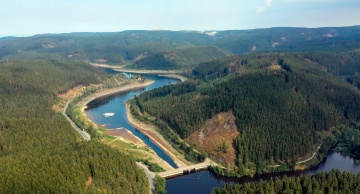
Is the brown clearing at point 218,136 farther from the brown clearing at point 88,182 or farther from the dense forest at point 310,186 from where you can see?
the brown clearing at point 88,182

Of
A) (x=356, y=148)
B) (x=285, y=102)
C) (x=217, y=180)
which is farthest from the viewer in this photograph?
(x=285, y=102)

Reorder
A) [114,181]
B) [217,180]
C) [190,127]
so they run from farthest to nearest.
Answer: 1. [190,127]
2. [217,180]
3. [114,181]

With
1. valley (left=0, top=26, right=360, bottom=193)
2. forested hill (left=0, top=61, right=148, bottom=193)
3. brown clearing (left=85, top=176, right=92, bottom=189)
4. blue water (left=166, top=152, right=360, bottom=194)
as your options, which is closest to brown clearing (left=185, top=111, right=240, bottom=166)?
valley (left=0, top=26, right=360, bottom=193)

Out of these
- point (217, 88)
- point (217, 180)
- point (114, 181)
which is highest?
point (217, 88)

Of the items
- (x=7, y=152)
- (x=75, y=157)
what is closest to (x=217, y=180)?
(x=75, y=157)

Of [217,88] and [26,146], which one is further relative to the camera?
[217,88]

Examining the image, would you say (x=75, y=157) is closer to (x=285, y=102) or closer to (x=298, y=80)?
(x=285, y=102)

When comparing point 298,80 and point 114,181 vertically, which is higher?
point 298,80
